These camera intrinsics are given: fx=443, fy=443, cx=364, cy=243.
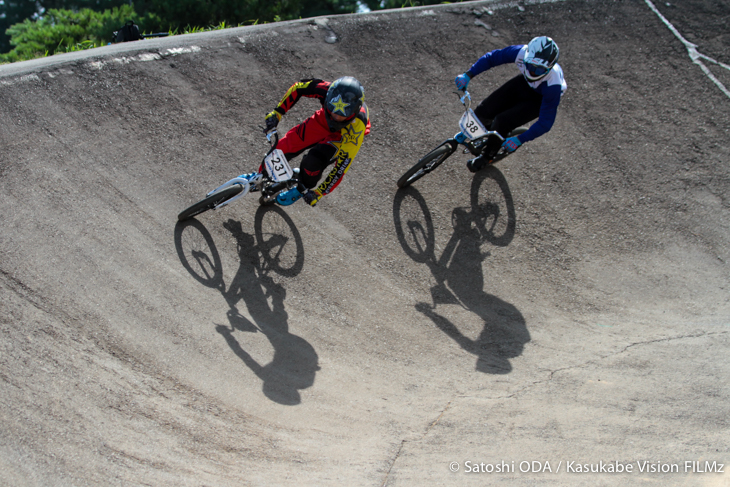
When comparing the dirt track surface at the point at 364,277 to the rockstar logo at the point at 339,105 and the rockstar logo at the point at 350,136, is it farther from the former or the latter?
the rockstar logo at the point at 339,105

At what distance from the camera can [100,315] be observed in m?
5.34

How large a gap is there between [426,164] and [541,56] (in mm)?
2252

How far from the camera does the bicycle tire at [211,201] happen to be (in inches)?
236

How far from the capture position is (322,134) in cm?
602

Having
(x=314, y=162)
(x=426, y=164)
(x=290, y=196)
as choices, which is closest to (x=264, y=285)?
(x=290, y=196)

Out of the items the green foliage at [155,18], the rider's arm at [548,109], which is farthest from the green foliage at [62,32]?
the rider's arm at [548,109]

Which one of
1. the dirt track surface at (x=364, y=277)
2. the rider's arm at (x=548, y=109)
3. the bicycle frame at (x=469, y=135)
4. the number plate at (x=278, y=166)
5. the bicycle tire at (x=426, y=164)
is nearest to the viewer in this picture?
the dirt track surface at (x=364, y=277)

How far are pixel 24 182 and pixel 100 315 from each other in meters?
2.63

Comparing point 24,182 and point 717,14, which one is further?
point 717,14

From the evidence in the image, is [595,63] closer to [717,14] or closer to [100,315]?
[717,14]

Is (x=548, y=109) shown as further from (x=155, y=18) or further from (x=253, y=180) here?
(x=155, y=18)

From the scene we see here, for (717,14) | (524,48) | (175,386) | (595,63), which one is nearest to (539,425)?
(175,386)

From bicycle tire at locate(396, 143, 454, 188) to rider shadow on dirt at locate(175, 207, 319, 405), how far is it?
208 cm

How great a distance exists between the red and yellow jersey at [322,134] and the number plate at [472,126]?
165cm
